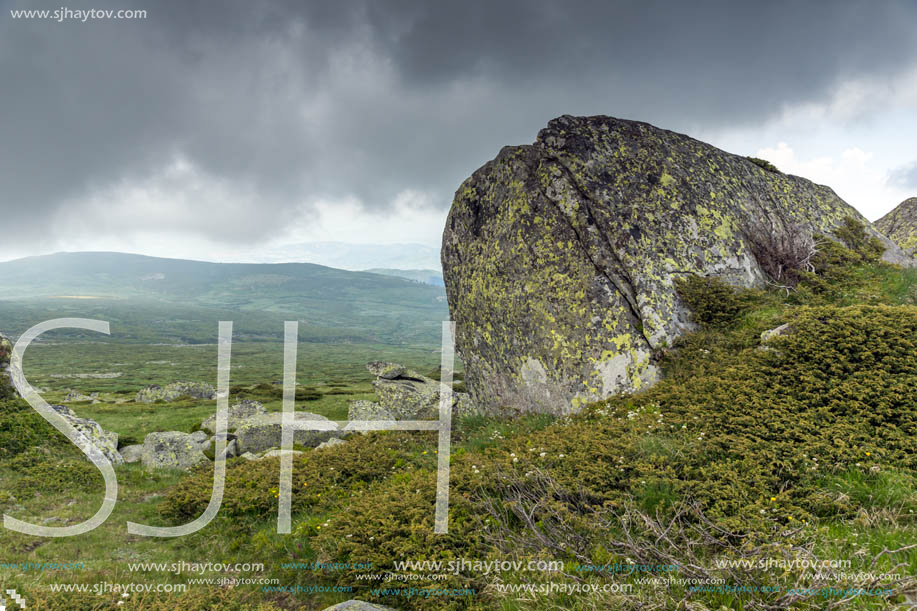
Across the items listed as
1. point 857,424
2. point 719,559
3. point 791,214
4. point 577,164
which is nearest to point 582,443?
point 719,559

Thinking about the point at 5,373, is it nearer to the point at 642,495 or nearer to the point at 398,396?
the point at 398,396

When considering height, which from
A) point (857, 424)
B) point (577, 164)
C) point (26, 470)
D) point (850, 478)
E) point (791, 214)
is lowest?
point (26, 470)

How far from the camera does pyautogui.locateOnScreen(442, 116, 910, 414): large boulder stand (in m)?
13.9

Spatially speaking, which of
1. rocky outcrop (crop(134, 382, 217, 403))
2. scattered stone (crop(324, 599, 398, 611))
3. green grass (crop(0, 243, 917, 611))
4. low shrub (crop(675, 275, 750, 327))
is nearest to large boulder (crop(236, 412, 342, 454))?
green grass (crop(0, 243, 917, 611))

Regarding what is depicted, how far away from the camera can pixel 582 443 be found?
892cm

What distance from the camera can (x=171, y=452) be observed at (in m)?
18.9

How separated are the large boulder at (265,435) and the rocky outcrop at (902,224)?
3312 cm

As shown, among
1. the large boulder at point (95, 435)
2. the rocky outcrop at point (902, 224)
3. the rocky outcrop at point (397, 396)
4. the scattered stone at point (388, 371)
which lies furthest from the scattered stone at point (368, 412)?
the rocky outcrop at point (902, 224)

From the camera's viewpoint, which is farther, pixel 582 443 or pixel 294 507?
pixel 294 507

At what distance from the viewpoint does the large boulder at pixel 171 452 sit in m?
18.4

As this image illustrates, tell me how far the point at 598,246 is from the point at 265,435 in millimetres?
17641

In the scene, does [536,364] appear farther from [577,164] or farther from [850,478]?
[850,478]

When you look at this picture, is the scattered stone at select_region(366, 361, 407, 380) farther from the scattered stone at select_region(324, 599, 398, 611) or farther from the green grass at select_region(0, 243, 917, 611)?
the scattered stone at select_region(324, 599, 398, 611)

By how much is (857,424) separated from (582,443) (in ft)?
14.7
